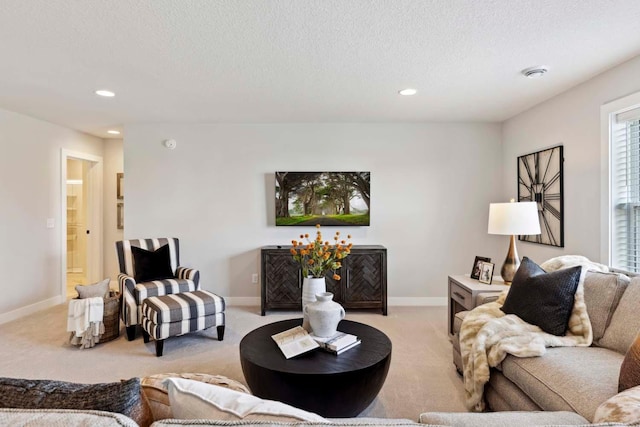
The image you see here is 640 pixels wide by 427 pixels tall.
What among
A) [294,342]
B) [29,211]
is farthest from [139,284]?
[294,342]

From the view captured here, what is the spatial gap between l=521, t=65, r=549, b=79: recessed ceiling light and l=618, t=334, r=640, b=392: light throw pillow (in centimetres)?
219

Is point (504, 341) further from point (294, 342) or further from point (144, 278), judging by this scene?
point (144, 278)

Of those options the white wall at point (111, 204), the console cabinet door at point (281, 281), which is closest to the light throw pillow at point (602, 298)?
the console cabinet door at point (281, 281)

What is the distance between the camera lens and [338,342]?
212 centimetres

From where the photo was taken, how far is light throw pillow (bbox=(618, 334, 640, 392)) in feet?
4.12

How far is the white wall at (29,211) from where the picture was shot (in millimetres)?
3910

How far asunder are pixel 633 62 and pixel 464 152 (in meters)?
2.05

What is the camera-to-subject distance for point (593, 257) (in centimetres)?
292

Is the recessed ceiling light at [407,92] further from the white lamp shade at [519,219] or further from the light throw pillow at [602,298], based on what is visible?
the light throw pillow at [602,298]

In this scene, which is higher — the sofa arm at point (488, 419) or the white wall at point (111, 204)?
the white wall at point (111, 204)

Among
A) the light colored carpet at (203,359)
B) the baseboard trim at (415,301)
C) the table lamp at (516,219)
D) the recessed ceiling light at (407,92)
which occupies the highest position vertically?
the recessed ceiling light at (407,92)

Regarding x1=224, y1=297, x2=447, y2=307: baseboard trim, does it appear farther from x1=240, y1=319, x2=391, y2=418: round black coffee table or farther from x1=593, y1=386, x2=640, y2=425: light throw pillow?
x1=593, y1=386, x2=640, y2=425: light throw pillow

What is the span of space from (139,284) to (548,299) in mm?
3557

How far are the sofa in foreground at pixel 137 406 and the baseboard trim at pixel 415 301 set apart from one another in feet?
12.8
